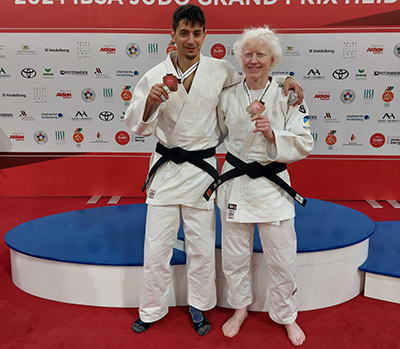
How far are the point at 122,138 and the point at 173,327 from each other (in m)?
2.75

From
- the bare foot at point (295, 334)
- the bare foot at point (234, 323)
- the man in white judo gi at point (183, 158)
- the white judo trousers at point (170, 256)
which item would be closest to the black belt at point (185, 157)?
the man in white judo gi at point (183, 158)

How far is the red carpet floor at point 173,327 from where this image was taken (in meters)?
2.40

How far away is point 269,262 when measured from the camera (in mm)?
Answer: 2375

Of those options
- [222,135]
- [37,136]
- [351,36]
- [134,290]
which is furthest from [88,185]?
[351,36]

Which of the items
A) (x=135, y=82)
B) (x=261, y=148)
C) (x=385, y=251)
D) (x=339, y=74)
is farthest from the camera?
(x=135, y=82)

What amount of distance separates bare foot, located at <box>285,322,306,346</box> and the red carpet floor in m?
0.04

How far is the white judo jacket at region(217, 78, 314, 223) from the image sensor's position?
7.25 feet

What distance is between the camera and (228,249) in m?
2.41

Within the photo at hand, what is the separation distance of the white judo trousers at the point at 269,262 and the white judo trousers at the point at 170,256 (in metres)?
0.10

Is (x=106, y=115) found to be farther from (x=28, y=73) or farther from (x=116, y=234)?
(x=116, y=234)

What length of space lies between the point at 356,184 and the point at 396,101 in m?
0.99

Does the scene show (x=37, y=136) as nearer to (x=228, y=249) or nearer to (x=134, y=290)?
(x=134, y=290)

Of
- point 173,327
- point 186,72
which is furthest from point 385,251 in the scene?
point 186,72

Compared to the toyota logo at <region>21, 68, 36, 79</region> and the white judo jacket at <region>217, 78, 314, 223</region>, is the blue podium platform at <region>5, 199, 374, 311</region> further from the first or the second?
the toyota logo at <region>21, 68, 36, 79</region>
